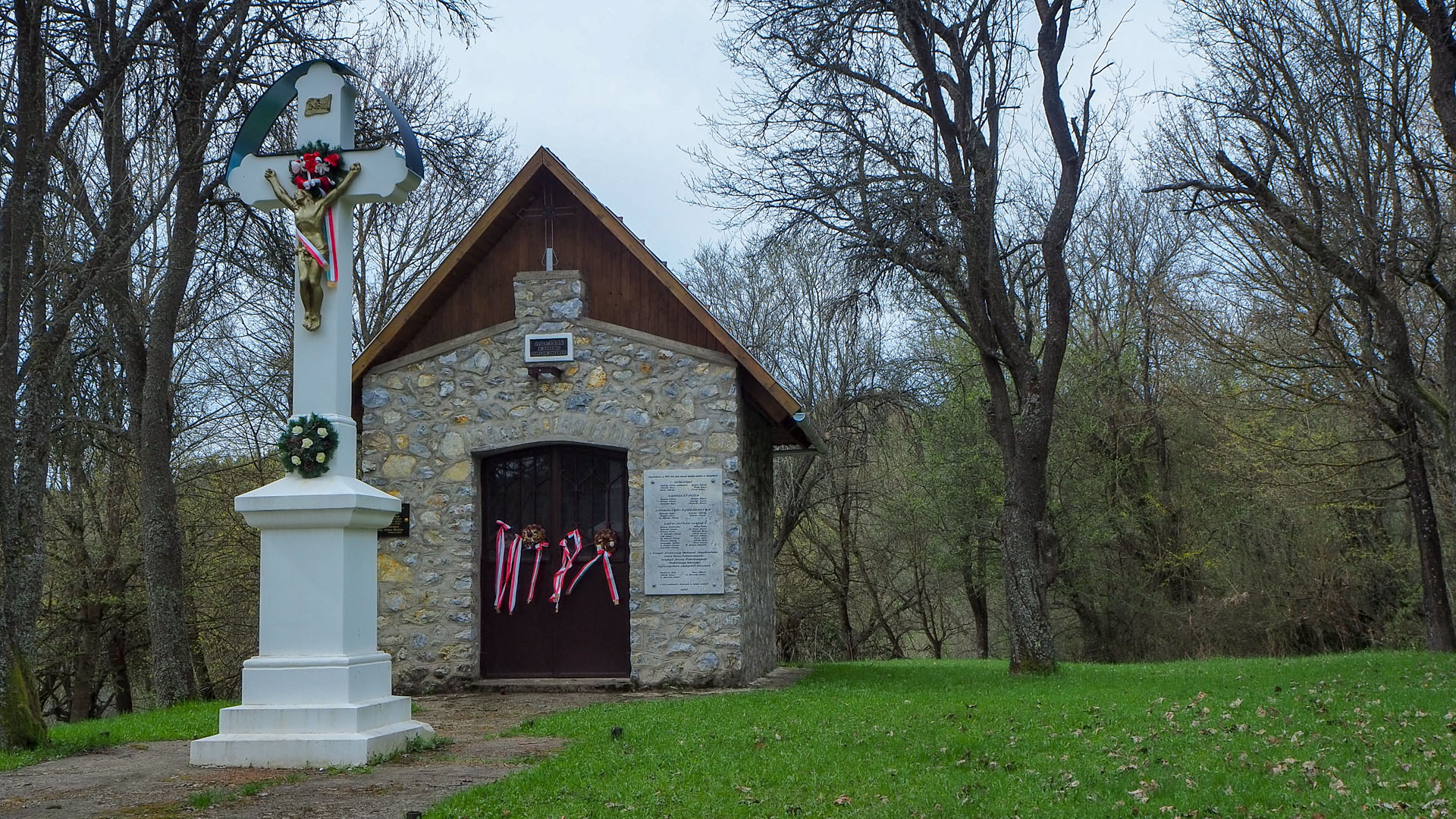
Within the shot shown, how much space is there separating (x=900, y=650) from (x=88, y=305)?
17.1 metres

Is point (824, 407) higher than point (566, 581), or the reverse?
point (824, 407)

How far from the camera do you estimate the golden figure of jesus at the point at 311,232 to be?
24.7 feet

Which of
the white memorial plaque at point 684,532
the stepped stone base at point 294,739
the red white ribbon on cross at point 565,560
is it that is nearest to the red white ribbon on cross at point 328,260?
the stepped stone base at point 294,739

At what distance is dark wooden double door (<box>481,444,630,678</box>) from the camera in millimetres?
12070

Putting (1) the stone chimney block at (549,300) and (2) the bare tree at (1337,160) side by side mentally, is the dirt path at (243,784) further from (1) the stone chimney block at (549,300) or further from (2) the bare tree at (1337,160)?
(2) the bare tree at (1337,160)

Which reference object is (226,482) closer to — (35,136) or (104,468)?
(104,468)

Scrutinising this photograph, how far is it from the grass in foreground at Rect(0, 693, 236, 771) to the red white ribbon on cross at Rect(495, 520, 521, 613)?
288 cm

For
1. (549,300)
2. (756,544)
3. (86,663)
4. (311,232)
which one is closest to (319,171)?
(311,232)

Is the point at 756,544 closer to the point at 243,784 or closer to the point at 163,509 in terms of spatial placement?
the point at 163,509

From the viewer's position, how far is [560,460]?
40.4ft

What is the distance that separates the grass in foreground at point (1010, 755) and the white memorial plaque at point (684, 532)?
1.46m

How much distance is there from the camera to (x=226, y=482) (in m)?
19.2

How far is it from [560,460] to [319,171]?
519cm

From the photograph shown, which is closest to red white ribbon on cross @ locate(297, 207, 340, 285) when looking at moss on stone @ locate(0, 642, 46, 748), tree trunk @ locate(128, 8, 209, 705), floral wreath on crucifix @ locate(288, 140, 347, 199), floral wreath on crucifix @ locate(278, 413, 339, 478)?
floral wreath on crucifix @ locate(288, 140, 347, 199)
